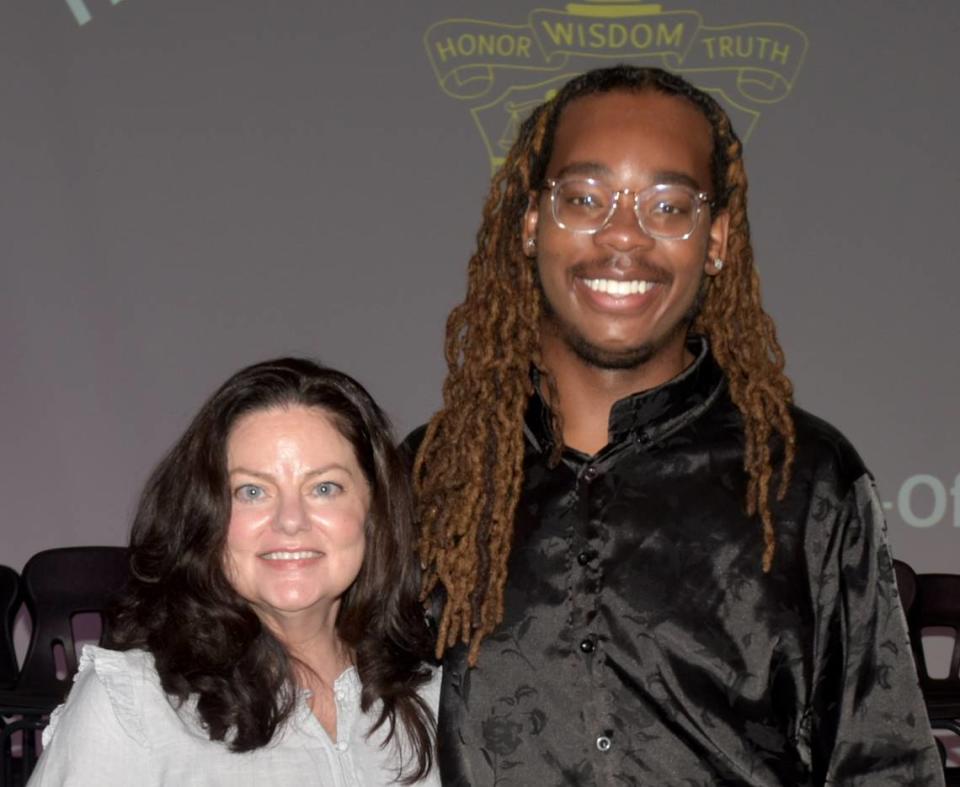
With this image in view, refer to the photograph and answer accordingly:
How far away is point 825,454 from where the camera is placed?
1957 mm

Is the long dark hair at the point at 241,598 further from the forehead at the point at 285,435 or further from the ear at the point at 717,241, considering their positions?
the ear at the point at 717,241

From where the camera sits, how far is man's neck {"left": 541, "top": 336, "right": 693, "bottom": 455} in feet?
6.86

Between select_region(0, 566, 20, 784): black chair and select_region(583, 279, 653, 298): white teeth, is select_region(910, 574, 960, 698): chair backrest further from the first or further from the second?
select_region(583, 279, 653, 298): white teeth

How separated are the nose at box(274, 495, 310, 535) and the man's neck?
1.29 feet

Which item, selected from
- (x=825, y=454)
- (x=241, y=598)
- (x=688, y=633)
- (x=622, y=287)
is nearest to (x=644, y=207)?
(x=622, y=287)

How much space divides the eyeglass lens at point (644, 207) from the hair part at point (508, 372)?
0.07m

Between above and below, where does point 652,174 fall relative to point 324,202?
below

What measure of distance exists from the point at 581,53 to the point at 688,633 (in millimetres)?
3250

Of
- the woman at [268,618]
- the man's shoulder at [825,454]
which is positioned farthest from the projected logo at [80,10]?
the man's shoulder at [825,454]

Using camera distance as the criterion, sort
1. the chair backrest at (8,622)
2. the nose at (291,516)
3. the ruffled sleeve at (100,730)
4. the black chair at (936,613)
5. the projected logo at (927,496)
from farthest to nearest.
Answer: the projected logo at (927,496), the black chair at (936,613), the chair backrest at (8,622), the nose at (291,516), the ruffled sleeve at (100,730)

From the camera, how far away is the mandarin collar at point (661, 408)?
2064 mm

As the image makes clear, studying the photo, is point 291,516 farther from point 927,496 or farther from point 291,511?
point 927,496

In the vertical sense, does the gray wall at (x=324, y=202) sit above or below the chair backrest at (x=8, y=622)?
above

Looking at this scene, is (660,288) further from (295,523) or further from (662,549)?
(295,523)
